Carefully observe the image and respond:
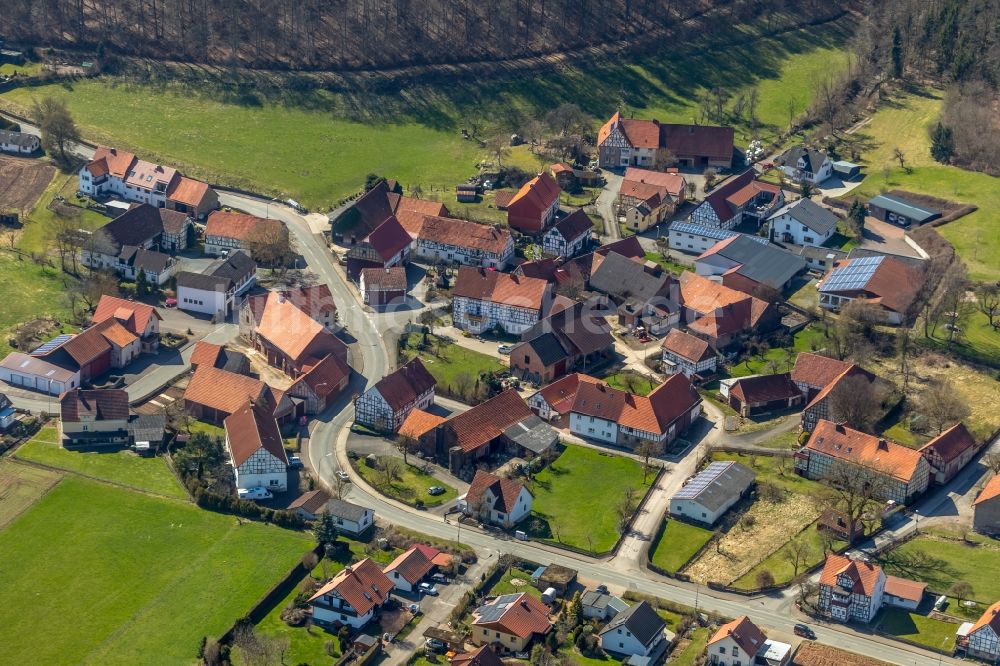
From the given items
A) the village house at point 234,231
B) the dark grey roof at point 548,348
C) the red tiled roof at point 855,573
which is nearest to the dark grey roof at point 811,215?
the dark grey roof at point 548,348

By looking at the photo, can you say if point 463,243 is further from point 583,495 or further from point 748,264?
point 583,495

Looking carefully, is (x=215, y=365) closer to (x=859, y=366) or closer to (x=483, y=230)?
(x=483, y=230)

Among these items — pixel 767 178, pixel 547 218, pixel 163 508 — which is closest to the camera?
pixel 163 508

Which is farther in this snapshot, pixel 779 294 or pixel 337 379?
pixel 779 294

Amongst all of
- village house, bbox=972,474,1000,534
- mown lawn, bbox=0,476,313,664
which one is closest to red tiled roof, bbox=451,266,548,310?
mown lawn, bbox=0,476,313,664

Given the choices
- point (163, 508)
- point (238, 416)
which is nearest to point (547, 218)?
point (238, 416)

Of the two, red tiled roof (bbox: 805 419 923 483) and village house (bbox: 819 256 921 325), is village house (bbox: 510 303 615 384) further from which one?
red tiled roof (bbox: 805 419 923 483)
